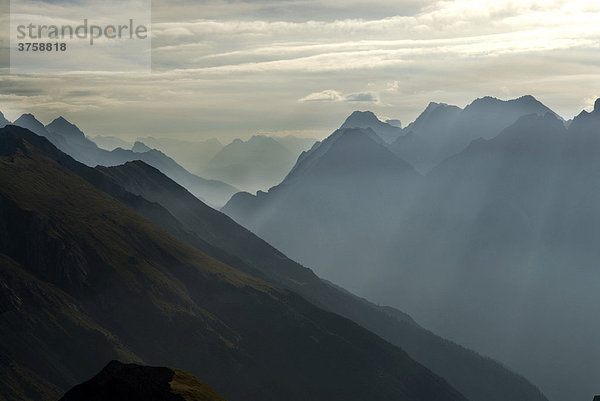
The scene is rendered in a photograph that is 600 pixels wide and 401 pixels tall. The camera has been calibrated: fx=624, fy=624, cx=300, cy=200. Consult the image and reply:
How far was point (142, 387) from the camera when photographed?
86.5 m

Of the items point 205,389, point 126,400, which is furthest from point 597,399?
point 126,400

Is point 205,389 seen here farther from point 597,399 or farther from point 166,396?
point 597,399

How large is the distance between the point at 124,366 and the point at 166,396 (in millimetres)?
10993

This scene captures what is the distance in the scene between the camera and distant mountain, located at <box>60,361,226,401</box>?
85.3 metres

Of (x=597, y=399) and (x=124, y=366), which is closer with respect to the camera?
(x=124, y=366)

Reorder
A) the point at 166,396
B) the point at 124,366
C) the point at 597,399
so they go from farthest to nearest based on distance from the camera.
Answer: the point at 597,399 → the point at 124,366 → the point at 166,396

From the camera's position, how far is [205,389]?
3529 inches

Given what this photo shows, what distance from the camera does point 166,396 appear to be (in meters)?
85.0

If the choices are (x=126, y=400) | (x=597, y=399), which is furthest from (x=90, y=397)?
(x=597, y=399)

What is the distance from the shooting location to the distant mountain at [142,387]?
85.3 meters

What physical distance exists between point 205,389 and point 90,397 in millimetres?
15933

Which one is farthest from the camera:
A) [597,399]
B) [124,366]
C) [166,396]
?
[597,399]

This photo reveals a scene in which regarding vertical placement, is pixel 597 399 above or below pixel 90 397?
below

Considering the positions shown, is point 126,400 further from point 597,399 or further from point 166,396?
point 597,399
